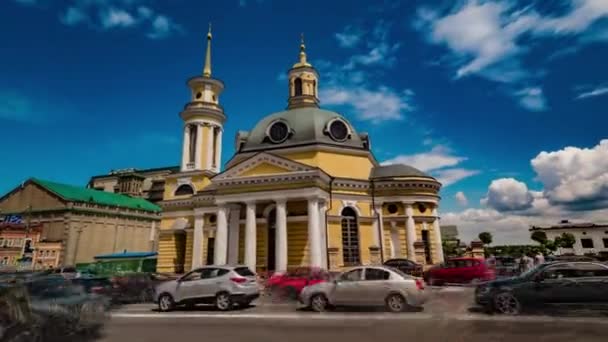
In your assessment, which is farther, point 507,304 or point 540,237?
point 540,237

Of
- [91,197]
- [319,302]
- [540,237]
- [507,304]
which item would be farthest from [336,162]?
[540,237]

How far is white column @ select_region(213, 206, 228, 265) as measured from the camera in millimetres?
24734

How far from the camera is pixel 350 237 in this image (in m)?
26.3

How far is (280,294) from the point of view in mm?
15195

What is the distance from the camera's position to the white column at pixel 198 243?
28.9 metres

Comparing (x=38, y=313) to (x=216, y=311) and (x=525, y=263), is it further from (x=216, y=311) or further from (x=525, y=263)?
(x=525, y=263)

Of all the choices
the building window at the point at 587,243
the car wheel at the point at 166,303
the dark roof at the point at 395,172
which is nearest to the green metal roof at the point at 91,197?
the dark roof at the point at 395,172

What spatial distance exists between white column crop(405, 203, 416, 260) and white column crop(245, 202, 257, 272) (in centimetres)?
1126

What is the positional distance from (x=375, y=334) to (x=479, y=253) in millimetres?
19864

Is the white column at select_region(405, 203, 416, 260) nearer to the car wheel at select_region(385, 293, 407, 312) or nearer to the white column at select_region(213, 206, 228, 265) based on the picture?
the white column at select_region(213, 206, 228, 265)

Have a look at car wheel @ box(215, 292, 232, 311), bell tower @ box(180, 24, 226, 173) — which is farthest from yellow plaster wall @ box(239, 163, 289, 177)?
car wheel @ box(215, 292, 232, 311)

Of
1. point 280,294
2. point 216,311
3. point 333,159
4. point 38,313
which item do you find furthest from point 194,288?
point 333,159

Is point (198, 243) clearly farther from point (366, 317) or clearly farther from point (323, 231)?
point (366, 317)

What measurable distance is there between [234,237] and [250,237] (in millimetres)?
2267
